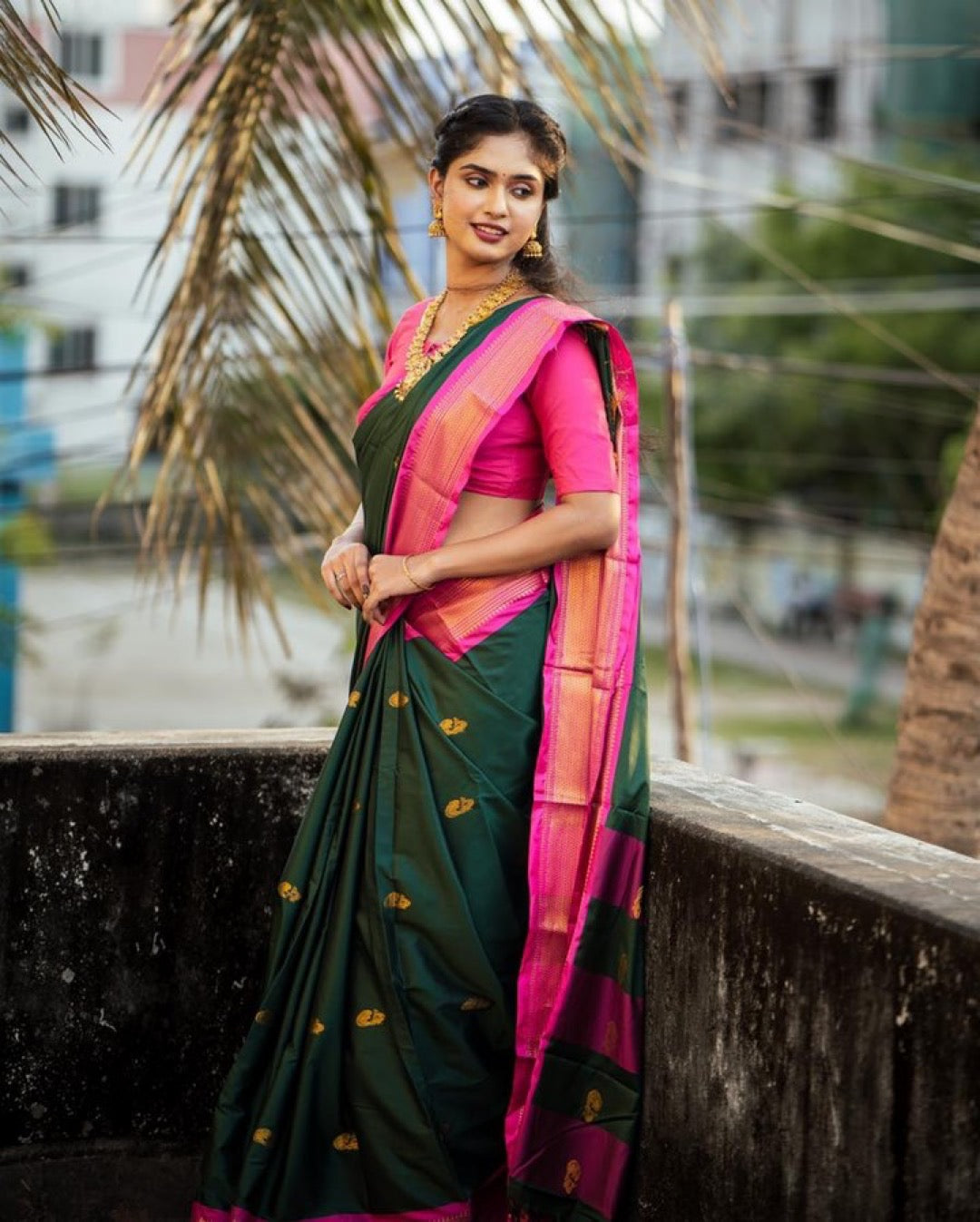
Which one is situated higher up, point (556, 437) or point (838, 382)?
point (838, 382)

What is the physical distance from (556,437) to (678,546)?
5810mm

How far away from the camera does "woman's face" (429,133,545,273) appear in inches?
93.7

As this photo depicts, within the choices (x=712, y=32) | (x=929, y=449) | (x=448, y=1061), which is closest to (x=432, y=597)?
(x=448, y=1061)

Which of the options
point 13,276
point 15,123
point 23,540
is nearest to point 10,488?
point 23,540

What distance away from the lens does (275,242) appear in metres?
4.09

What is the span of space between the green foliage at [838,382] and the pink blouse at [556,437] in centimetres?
2002

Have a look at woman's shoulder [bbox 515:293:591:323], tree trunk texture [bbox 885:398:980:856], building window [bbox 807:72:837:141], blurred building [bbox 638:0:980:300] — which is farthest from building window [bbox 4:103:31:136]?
woman's shoulder [bbox 515:293:591:323]

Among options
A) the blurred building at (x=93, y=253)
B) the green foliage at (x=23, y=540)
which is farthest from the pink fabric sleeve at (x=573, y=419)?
the blurred building at (x=93, y=253)

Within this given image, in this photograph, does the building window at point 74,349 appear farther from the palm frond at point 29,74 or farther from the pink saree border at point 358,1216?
the pink saree border at point 358,1216

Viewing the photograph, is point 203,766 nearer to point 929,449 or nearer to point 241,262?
point 241,262

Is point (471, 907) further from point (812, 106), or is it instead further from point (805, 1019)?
point (812, 106)

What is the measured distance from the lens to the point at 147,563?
3955 mm

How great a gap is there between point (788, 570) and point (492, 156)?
27.2 metres

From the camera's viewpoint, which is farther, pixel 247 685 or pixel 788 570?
pixel 788 570
